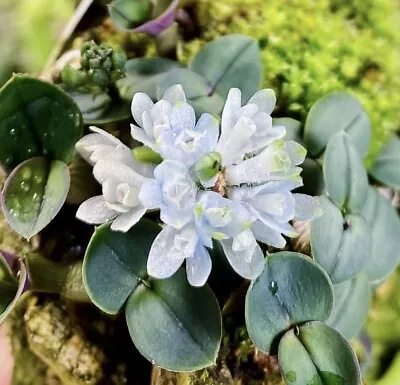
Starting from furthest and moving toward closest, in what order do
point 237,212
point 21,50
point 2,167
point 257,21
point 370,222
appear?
1. point 21,50
2. point 257,21
3. point 370,222
4. point 2,167
5. point 237,212

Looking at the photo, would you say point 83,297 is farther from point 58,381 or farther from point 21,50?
point 21,50

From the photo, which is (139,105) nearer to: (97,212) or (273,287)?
(97,212)

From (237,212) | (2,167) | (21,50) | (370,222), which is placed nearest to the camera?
(237,212)

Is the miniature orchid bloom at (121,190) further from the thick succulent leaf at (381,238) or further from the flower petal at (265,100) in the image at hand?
the thick succulent leaf at (381,238)

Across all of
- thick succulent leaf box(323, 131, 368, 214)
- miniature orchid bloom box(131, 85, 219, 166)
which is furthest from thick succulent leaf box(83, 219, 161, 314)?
thick succulent leaf box(323, 131, 368, 214)

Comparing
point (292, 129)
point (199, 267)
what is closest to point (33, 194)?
point (199, 267)

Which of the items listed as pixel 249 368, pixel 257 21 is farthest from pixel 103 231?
pixel 257 21
